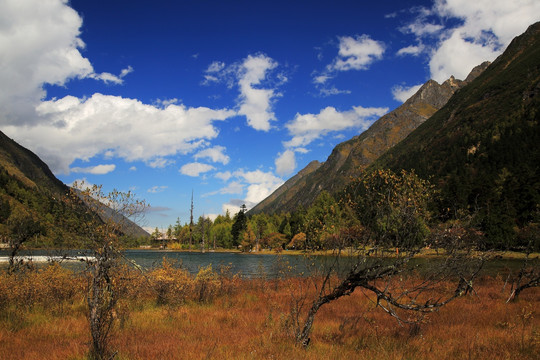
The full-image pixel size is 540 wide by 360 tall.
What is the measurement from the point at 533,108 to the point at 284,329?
17671cm

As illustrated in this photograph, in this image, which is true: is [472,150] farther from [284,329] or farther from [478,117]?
[284,329]

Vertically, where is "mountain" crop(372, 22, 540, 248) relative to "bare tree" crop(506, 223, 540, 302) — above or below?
above

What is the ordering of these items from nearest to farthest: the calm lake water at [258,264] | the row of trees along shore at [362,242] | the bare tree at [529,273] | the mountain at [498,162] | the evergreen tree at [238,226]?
the row of trees along shore at [362,242], the calm lake water at [258,264], the bare tree at [529,273], the mountain at [498,162], the evergreen tree at [238,226]

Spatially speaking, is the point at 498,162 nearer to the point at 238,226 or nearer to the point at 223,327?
the point at 238,226

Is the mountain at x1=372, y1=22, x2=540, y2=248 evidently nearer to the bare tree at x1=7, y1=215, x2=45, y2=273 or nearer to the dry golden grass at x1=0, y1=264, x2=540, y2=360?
the dry golden grass at x1=0, y1=264, x2=540, y2=360

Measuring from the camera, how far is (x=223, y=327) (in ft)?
39.1

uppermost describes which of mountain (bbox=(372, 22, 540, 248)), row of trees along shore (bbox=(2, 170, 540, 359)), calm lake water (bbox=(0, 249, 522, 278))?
mountain (bbox=(372, 22, 540, 248))

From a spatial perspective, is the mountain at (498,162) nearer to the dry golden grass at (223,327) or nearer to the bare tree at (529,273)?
the bare tree at (529,273)

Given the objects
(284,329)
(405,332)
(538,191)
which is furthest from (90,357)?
(538,191)

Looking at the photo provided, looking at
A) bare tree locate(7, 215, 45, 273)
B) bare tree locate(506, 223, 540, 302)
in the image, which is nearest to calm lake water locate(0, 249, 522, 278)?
bare tree locate(7, 215, 45, 273)

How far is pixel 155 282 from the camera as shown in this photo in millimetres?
17203

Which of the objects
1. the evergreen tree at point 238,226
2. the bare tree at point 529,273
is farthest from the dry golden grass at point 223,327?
the evergreen tree at point 238,226

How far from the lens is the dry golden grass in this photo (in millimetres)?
8117

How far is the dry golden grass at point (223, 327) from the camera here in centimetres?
812
